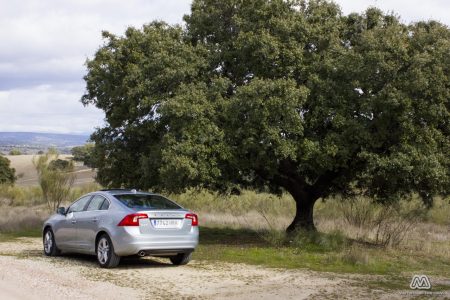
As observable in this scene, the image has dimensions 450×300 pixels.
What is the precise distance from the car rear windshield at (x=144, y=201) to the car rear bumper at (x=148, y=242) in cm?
67

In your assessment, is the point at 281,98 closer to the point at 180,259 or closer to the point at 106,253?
the point at 180,259

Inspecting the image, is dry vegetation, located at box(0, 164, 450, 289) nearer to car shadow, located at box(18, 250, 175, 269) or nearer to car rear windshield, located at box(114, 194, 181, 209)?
car shadow, located at box(18, 250, 175, 269)

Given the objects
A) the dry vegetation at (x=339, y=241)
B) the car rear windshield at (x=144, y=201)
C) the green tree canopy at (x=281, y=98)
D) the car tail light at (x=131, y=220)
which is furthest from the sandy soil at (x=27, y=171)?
the car tail light at (x=131, y=220)

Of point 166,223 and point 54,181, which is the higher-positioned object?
point 166,223

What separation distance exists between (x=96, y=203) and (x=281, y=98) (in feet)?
16.8

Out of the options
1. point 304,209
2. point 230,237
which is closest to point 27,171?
point 230,237

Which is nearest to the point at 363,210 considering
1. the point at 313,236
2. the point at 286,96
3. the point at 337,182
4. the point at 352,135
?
the point at 337,182

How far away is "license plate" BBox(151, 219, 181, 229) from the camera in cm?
1170

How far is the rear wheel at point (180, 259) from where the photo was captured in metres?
12.5

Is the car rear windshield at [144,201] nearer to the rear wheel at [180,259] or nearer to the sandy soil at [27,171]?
the rear wheel at [180,259]

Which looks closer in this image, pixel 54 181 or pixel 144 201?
pixel 144 201

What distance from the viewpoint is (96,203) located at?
12.8 metres

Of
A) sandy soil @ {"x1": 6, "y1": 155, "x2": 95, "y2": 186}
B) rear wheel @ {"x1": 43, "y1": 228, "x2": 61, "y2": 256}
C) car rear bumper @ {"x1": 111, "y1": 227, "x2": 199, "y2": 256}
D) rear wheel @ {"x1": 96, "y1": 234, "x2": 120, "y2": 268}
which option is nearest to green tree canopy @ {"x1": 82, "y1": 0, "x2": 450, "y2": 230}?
car rear bumper @ {"x1": 111, "y1": 227, "x2": 199, "y2": 256}

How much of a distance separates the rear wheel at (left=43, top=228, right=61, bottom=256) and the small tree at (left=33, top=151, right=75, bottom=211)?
1734cm
